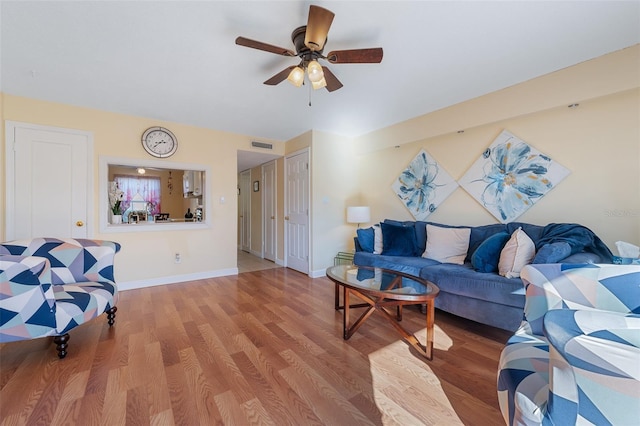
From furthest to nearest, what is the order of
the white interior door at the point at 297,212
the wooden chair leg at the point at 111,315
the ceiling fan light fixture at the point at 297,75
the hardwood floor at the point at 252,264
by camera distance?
the hardwood floor at the point at 252,264 < the white interior door at the point at 297,212 < the wooden chair leg at the point at 111,315 < the ceiling fan light fixture at the point at 297,75

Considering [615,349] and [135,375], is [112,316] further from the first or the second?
[615,349]

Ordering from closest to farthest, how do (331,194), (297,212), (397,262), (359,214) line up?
(397,262), (359,214), (331,194), (297,212)

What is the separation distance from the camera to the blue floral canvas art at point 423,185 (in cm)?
343

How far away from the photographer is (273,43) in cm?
198

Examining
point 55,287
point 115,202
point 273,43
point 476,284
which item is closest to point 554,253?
point 476,284

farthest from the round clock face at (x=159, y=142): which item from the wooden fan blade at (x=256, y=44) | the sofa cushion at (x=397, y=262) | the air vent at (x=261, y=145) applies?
the sofa cushion at (x=397, y=262)

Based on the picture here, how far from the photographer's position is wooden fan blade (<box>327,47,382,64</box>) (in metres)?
1.73

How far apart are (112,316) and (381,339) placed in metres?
2.40

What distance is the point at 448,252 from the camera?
9.82 feet

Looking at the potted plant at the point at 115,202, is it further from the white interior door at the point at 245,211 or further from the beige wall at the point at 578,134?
the beige wall at the point at 578,134

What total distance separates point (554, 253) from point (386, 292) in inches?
51.9

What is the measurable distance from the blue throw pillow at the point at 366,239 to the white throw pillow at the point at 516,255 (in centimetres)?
153

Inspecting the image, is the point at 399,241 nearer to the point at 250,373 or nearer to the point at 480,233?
the point at 480,233

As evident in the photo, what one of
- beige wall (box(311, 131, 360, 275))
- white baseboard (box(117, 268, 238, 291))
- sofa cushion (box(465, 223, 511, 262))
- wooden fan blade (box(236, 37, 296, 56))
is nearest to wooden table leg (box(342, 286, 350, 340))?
sofa cushion (box(465, 223, 511, 262))
